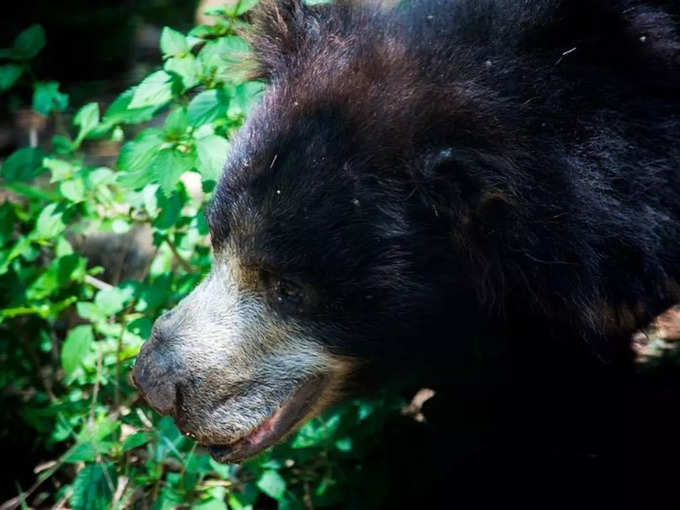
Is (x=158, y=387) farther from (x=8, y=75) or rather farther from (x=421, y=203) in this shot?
(x=8, y=75)

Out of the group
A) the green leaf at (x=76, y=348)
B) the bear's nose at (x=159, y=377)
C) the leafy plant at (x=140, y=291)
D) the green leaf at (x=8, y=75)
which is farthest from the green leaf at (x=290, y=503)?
the green leaf at (x=8, y=75)

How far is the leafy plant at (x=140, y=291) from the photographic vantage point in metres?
3.50

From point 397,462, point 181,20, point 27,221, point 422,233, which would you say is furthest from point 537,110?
point 181,20

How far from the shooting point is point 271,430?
3281 millimetres

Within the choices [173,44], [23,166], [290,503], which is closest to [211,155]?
[173,44]

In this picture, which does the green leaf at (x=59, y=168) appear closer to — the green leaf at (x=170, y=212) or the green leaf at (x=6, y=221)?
the green leaf at (x=170, y=212)

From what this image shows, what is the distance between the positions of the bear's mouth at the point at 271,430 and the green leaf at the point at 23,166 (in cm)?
146

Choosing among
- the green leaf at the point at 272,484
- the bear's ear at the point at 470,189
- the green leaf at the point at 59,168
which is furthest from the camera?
the green leaf at the point at 59,168

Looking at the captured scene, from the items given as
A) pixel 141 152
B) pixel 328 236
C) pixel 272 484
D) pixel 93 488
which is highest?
pixel 141 152

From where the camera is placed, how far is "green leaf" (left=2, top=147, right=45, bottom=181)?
13.1 ft

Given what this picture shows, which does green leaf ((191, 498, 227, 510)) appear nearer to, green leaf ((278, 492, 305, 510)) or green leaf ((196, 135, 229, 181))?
green leaf ((278, 492, 305, 510))

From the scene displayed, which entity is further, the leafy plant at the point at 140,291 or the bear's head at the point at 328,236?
the leafy plant at the point at 140,291

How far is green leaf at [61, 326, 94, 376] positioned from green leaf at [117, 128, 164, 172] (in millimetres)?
809

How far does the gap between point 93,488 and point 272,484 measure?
2.12 feet
